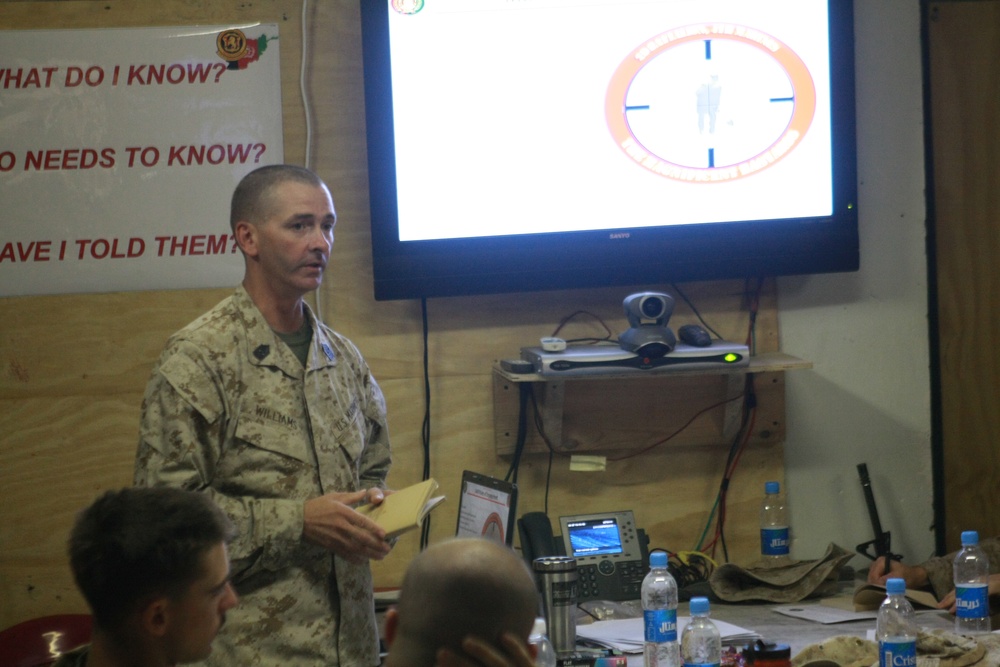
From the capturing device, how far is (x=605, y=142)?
300 centimetres

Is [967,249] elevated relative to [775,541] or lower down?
elevated

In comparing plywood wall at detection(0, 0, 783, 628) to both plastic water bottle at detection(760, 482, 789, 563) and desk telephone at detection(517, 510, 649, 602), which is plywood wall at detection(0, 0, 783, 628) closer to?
plastic water bottle at detection(760, 482, 789, 563)

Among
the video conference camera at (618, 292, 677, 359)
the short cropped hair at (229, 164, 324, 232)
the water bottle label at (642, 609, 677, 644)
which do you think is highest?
the short cropped hair at (229, 164, 324, 232)

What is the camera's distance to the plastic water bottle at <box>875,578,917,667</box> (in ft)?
6.30

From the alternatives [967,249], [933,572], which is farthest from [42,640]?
[967,249]

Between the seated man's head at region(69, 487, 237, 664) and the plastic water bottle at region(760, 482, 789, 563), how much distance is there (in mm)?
1876

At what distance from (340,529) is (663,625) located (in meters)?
0.65

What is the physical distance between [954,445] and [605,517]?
1.14 m

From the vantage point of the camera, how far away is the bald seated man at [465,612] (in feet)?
3.73

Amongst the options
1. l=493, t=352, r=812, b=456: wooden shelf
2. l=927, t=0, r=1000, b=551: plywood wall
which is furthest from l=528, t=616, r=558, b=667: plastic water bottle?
l=927, t=0, r=1000, b=551: plywood wall

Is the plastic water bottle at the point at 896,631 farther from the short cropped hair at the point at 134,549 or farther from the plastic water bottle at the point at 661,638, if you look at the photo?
the short cropped hair at the point at 134,549

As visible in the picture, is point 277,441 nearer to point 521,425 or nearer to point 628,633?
point 628,633

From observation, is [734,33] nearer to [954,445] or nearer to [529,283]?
[529,283]

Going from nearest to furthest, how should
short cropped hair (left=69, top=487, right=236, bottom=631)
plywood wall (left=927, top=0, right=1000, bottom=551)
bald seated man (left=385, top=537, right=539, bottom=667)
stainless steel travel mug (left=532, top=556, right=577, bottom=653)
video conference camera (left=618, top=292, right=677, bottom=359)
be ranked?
bald seated man (left=385, top=537, right=539, bottom=667), short cropped hair (left=69, top=487, right=236, bottom=631), stainless steel travel mug (left=532, top=556, right=577, bottom=653), video conference camera (left=618, top=292, right=677, bottom=359), plywood wall (left=927, top=0, right=1000, bottom=551)
